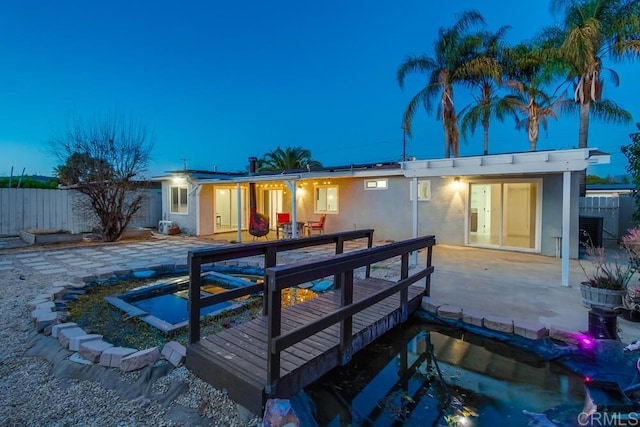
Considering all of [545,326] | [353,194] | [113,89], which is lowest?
[545,326]

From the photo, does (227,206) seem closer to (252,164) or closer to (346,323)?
(252,164)

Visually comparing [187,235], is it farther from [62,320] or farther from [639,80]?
[639,80]

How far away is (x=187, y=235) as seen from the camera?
1244 centimetres

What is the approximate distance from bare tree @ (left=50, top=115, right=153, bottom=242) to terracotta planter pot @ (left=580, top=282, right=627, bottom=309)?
458 inches

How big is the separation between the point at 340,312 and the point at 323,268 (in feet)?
1.49

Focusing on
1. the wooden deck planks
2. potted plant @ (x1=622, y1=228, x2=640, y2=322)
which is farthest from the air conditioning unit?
potted plant @ (x1=622, y1=228, x2=640, y2=322)

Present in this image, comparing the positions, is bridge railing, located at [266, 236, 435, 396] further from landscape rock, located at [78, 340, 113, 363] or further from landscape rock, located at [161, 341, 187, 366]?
landscape rock, located at [78, 340, 113, 363]

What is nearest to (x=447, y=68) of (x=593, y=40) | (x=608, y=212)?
(x=593, y=40)

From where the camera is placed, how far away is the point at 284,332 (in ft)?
10.3

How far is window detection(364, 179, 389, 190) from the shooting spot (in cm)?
1045

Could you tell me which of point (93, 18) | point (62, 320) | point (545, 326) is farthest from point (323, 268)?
point (93, 18)

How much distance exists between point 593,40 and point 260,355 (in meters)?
13.9

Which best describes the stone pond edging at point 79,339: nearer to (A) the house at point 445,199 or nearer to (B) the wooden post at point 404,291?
(B) the wooden post at point 404,291

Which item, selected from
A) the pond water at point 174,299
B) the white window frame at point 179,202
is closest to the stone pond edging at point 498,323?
the pond water at point 174,299
